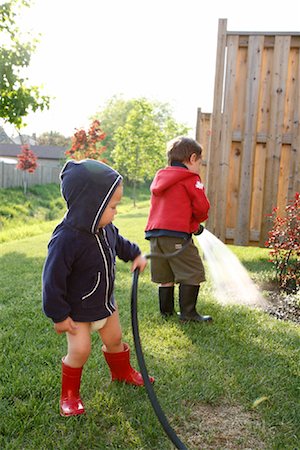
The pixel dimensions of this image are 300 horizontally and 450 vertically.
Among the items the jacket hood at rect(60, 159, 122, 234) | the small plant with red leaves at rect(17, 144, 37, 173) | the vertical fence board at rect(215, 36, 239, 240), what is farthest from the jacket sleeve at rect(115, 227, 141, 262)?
the small plant with red leaves at rect(17, 144, 37, 173)

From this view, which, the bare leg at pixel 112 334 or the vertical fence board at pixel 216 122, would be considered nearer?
the bare leg at pixel 112 334

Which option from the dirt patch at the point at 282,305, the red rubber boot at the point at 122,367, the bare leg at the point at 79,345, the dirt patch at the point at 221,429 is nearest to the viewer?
the dirt patch at the point at 221,429

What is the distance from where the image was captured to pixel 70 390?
2.58 metres

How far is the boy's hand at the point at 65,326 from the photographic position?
2424mm

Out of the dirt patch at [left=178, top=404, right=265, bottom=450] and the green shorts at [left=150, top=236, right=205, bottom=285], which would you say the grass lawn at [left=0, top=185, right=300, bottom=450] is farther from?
the green shorts at [left=150, top=236, right=205, bottom=285]

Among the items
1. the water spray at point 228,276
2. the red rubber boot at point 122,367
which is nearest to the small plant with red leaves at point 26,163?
the water spray at point 228,276

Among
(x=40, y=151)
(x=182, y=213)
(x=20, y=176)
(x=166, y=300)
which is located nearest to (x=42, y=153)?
(x=40, y=151)

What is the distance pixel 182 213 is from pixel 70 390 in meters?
1.83

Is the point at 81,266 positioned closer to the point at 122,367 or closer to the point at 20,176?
the point at 122,367

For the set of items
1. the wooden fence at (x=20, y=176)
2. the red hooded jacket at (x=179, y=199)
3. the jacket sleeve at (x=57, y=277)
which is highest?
the red hooded jacket at (x=179, y=199)

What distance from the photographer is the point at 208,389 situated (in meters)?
Answer: 2.82

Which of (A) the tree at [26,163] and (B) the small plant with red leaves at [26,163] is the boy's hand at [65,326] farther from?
(B) the small plant with red leaves at [26,163]

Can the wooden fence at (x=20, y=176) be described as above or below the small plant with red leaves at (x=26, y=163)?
below

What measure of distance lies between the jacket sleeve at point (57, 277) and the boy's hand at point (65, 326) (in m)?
0.02
